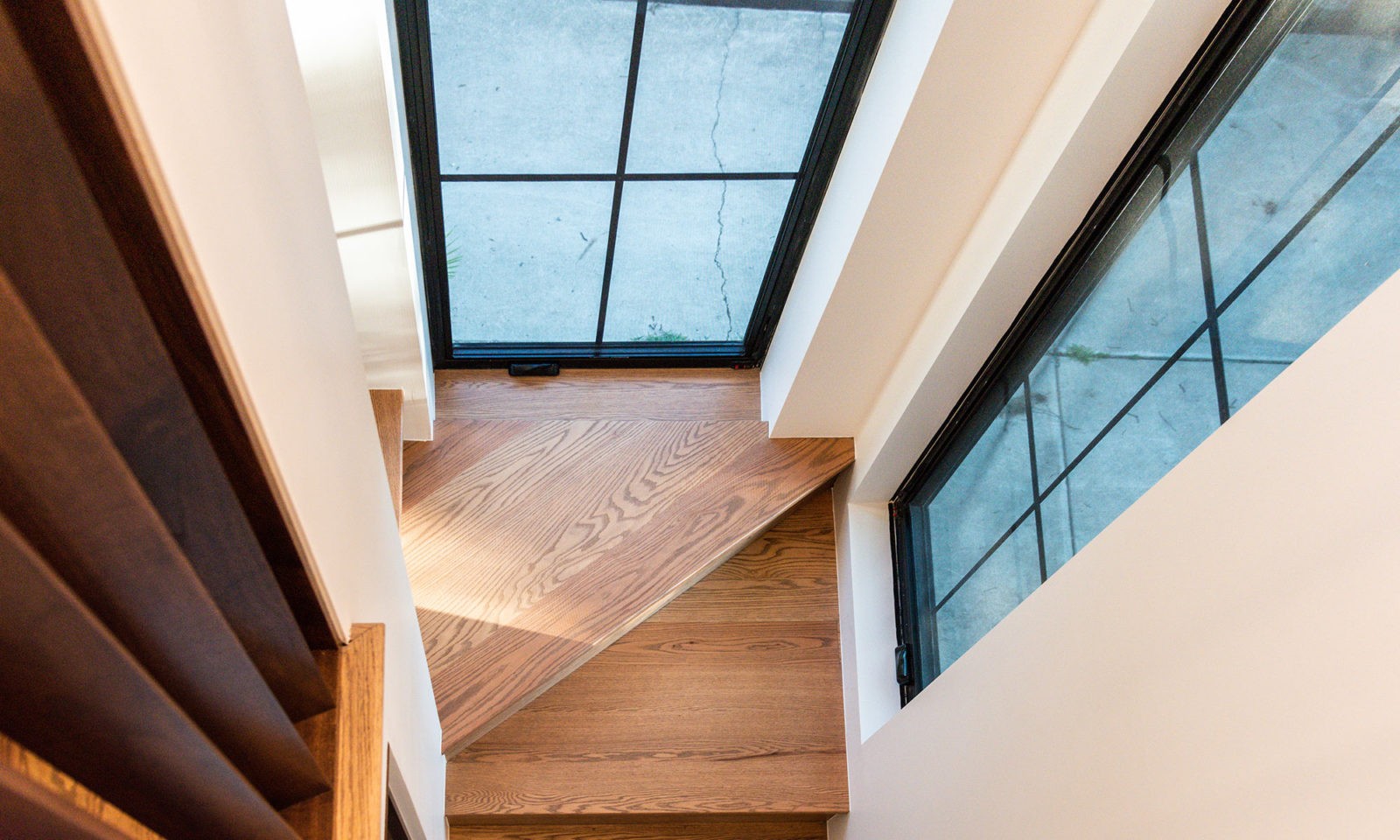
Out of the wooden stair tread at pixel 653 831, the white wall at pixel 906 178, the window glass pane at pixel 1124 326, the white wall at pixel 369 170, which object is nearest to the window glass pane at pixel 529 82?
the white wall at pixel 369 170

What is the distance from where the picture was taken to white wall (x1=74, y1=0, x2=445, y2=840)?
70cm

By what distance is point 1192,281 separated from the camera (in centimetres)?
184

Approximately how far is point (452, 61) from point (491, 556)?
1.36 m

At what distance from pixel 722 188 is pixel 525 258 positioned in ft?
1.73

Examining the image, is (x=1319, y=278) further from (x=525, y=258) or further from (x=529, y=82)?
(x=525, y=258)

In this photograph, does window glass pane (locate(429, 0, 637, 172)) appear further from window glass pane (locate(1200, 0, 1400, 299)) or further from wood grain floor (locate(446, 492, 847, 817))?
wood grain floor (locate(446, 492, 847, 817))

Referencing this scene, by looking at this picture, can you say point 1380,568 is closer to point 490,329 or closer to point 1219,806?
point 1219,806

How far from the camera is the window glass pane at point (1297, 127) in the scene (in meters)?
1.45

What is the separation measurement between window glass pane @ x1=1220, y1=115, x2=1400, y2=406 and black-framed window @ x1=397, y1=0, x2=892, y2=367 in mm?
938

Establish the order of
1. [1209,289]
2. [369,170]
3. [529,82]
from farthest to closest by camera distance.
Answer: [529,82] < [369,170] < [1209,289]

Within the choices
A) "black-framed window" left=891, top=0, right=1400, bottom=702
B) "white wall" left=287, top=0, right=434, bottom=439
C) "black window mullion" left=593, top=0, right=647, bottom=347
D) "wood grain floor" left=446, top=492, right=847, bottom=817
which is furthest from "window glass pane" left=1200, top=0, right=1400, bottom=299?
"wood grain floor" left=446, top=492, right=847, bottom=817

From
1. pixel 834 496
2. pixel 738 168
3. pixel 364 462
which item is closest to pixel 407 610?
pixel 364 462

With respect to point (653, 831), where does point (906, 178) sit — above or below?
above

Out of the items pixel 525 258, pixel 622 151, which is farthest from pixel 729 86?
pixel 525 258
